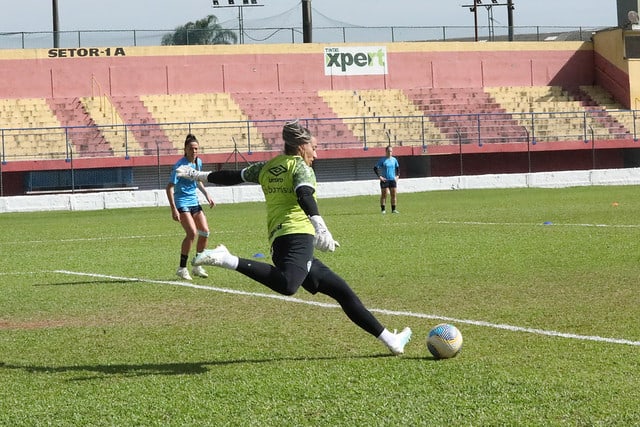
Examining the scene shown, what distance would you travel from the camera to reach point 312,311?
11195mm

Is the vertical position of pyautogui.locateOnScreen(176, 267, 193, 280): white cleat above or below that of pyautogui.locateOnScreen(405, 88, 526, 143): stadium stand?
below

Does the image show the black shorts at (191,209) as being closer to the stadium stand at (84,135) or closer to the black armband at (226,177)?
the black armband at (226,177)

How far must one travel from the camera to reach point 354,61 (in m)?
55.9

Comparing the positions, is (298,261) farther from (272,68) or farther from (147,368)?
(272,68)

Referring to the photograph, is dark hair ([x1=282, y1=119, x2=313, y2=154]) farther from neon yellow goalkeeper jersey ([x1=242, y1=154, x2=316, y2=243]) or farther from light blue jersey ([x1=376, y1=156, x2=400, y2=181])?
light blue jersey ([x1=376, y1=156, x2=400, y2=181])

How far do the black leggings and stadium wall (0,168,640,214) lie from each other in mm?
27677

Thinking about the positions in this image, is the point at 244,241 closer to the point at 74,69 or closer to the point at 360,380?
the point at 360,380

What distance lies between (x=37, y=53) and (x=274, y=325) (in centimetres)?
4337

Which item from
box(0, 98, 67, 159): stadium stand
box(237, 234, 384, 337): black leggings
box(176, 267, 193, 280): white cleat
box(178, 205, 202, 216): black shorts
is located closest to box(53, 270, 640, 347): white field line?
box(176, 267, 193, 280): white cleat

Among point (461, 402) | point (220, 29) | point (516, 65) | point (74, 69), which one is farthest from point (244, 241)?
point (516, 65)

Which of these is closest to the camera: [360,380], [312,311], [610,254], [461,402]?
[461,402]

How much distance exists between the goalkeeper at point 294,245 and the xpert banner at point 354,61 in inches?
1859

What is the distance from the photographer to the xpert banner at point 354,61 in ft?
182

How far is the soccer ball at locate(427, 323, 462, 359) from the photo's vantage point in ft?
27.1
